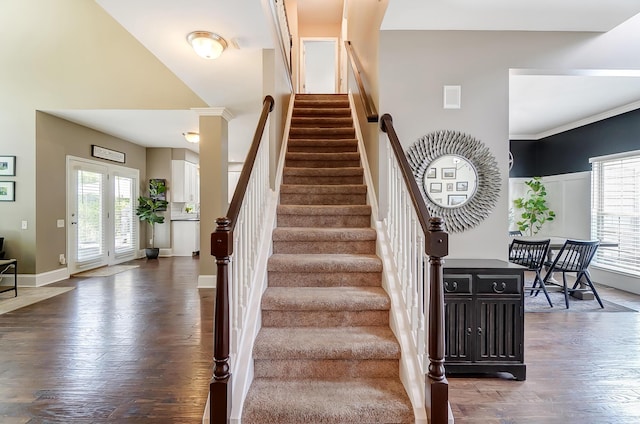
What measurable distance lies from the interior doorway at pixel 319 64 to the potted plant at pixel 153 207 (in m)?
4.25

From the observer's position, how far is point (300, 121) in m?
4.86

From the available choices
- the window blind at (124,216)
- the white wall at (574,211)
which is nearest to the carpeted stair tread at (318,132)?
the white wall at (574,211)

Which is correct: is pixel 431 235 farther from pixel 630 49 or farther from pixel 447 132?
pixel 630 49

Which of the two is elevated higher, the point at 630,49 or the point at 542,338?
the point at 630,49

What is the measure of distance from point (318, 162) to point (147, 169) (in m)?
6.25

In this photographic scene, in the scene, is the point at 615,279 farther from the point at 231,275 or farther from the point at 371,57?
the point at 231,275

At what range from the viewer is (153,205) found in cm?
792

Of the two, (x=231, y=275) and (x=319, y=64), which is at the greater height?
(x=319, y=64)

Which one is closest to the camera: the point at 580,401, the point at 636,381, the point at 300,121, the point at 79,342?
the point at 580,401

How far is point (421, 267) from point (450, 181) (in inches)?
50.1

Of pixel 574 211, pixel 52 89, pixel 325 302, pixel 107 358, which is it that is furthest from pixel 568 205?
pixel 52 89

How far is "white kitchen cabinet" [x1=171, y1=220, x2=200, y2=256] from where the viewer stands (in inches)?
334

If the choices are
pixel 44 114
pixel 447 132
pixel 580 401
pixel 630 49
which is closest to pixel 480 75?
pixel 447 132

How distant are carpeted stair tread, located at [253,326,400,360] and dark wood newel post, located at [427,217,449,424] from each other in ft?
1.11
